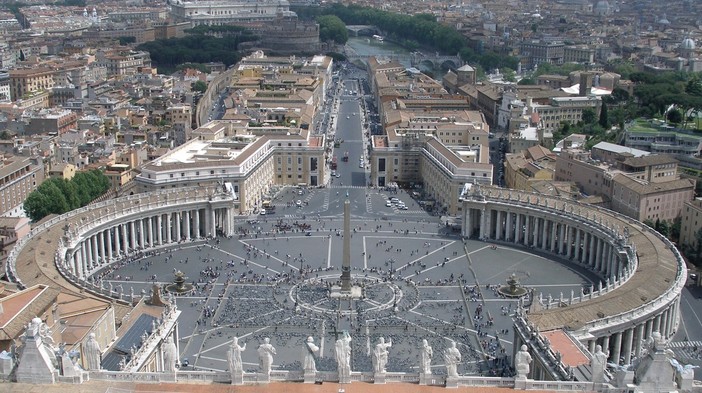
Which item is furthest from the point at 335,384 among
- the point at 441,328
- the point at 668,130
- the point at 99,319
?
the point at 668,130

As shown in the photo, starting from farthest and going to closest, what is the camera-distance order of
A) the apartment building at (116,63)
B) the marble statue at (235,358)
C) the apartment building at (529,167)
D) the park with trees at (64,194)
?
the apartment building at (116,63) → the apartment building at (529,167) → the park with trees at (64,194) → the marble statue at (235,358)

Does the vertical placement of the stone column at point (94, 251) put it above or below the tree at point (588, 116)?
below

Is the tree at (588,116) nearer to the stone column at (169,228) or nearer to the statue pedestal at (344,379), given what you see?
the stone column at (169,228)

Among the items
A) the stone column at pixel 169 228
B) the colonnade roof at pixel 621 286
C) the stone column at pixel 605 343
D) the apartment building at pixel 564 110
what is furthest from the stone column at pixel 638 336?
the apartment building at pixel 564 110

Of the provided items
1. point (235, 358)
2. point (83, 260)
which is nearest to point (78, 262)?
point (83, 260)

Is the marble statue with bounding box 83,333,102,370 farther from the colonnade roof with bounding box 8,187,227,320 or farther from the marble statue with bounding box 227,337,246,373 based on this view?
the colonnade roof with bounding box 8,187,227,320

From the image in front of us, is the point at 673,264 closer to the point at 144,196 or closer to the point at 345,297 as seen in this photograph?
the point at 345,297

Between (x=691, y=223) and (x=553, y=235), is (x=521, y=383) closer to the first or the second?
(x=553, y=235)
